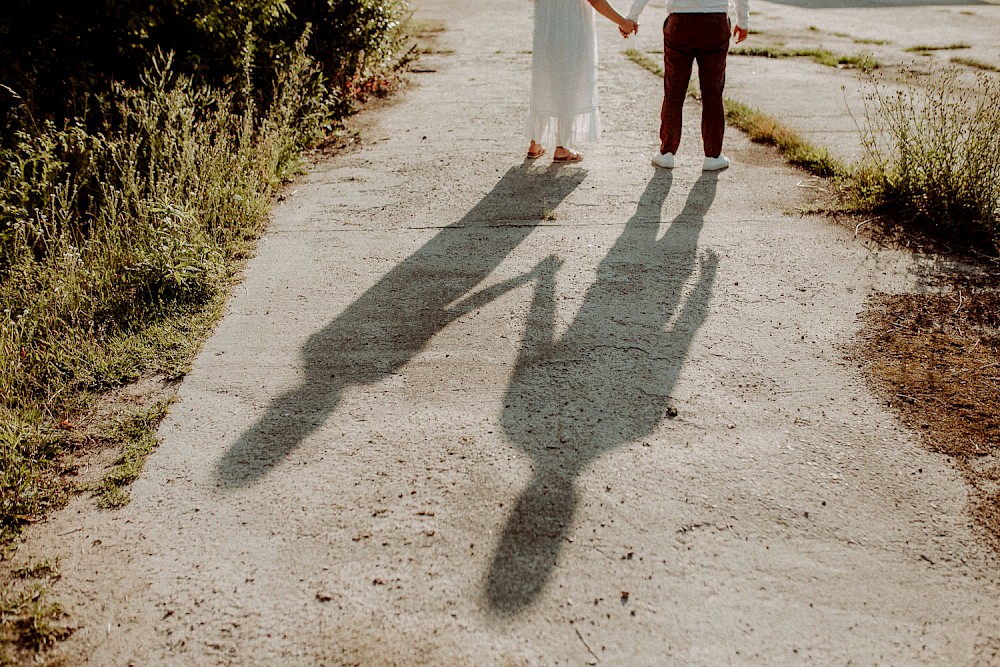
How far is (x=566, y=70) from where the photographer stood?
241 inches

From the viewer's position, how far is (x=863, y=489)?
2939 mm

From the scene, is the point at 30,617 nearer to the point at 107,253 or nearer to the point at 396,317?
the point at 396,317

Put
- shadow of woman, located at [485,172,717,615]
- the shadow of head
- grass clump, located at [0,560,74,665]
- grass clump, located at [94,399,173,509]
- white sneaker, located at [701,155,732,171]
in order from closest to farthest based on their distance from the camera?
grass clump, located at [0,560,74,665] < the shadow of head < shadow of woman, located at [485,172,717,615] < grass clump, located at [94,399,173,509] < white sneaker, located at [701,155,732,171]

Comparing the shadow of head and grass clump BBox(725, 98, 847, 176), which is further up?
grass clump BBox(725, 98, 847, 176)

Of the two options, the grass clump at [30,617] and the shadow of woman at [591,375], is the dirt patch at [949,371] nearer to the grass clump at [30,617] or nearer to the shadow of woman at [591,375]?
the shadow of woman at [591,375]

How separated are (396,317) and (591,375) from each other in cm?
117

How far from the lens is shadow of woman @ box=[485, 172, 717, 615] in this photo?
273cm

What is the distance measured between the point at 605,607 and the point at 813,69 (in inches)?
364

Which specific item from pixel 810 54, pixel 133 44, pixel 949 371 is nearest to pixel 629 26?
pixel 949 371

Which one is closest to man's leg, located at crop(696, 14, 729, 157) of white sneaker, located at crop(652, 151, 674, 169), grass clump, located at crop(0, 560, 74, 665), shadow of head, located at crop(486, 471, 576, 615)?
white sneaker, located at crop(652, 151, 674, 169)

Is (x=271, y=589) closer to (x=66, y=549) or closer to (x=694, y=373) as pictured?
(x=66, y=549)

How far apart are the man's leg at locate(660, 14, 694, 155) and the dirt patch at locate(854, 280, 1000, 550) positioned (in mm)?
2439

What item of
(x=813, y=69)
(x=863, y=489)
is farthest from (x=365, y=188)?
(x=813, y=69)

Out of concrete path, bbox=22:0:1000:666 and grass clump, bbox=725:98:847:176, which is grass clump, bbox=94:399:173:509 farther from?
grass clump, bbox=725:98:847:176
